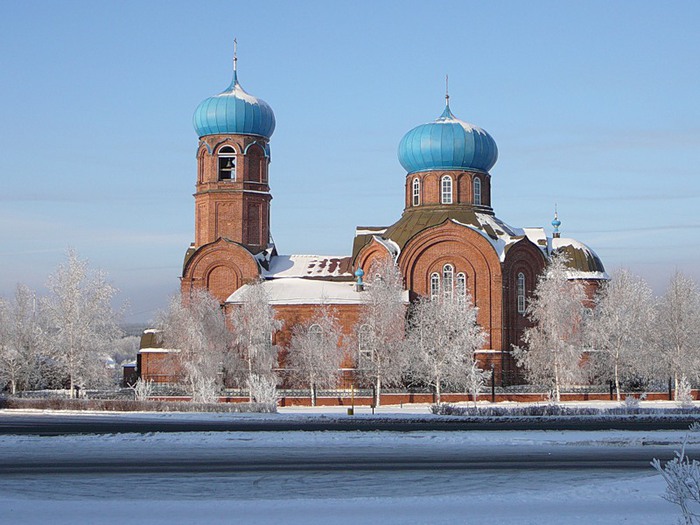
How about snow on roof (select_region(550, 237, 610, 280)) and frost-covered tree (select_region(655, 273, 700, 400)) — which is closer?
frost-covered tree (select_region(655, 273, 700, 400))

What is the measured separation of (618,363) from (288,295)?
49.8 feet

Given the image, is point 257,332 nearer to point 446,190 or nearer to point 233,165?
point 233,165

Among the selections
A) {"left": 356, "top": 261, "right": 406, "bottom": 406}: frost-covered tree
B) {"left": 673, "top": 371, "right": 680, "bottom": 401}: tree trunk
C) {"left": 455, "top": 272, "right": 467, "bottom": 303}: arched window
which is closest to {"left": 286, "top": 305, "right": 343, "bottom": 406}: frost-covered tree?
{"left": 356, "top": 261, "right": 406, "bottom": 406}: frost-covered tree

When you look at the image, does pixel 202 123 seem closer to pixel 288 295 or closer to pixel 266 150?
pixel 266 150

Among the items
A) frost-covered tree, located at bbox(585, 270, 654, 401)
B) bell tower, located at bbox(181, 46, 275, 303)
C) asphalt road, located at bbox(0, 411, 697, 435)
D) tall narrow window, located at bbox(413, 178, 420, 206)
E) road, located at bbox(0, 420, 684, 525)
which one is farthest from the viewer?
tall narrow window, located at bbox(413, 178, 420, 206)

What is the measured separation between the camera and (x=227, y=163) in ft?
156

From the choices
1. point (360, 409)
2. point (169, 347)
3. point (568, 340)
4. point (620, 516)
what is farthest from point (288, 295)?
point (620, 516)

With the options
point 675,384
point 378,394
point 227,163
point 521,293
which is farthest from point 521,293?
point 227,163

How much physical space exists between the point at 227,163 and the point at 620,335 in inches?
812

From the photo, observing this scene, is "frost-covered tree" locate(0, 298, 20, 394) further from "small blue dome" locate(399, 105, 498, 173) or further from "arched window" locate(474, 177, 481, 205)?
"arched window" locate(474, 177, 481, 205)

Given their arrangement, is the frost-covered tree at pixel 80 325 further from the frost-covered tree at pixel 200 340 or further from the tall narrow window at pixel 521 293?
Answer: the tall narrow window at pixel 521 293

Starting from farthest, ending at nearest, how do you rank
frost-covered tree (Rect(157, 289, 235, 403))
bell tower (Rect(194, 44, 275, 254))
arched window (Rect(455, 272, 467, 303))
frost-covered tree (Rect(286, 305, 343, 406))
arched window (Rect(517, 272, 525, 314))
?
bell tower (Rect(194, 44, 275, 254)) < arched window (Rect(517, 272, 525, 314)) < arched window (Rect(455, 272, 467, 303)) < frost-covered tree (Rect(286, 305, 343, 406)) < frost-covered tree (Rect(157, 289, 235, 403))

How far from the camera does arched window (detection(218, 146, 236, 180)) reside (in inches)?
Answer: 1854

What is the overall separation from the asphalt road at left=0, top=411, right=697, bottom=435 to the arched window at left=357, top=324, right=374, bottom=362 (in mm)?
10279
